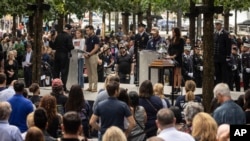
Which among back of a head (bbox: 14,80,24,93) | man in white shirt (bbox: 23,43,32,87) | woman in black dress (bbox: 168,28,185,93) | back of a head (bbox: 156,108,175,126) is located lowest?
man in white shirt (bbox: 23,43,32,87)

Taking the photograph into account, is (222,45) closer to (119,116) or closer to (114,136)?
(119,116)

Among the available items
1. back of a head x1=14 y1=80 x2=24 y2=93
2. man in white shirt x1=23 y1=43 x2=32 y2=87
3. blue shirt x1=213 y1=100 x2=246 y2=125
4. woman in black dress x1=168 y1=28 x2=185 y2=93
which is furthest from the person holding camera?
blue shirt x1=213 y1=100 x2=246 y2=125

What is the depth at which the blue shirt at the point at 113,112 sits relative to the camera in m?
11.3

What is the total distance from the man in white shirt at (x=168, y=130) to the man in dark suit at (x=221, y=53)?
379 inches

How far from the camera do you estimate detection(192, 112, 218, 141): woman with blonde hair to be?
9453mm

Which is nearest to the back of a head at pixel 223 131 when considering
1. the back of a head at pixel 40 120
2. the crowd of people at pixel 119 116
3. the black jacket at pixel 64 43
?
the crowd of people at pixel 119 116

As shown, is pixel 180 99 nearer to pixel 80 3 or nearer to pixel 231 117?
pixel 231 117

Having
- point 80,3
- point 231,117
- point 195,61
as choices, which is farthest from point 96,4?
point 231,117

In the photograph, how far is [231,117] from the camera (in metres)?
11.2

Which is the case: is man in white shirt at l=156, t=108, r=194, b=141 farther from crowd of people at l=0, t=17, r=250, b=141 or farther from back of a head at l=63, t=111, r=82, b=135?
back of a head at l=63, t=111, r=82, b=135

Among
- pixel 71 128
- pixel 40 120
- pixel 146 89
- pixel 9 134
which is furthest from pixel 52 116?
pixel 71 128

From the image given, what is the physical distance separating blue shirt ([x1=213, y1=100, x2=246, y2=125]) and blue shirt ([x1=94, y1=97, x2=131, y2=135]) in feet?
4.43

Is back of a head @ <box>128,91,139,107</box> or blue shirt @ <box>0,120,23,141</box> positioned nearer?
blue shirt @ <box>0,120,23,141</box>

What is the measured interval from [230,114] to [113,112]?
1726 millimetres
